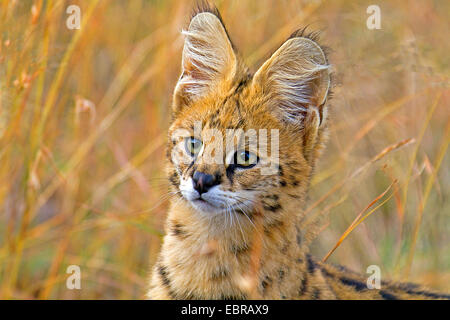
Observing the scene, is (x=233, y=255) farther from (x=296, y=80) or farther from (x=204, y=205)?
(x=296, y=80)

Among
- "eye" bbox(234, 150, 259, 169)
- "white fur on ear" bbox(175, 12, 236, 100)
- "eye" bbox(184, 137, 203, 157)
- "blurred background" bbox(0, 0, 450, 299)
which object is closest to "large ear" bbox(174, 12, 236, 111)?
"white fur on ear" bbox(175, 12, 236, 100)

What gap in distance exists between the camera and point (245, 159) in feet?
8.73

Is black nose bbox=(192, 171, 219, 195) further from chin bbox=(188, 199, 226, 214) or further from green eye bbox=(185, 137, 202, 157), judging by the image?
→ green eye bbox=(185, 137, 202, 157)

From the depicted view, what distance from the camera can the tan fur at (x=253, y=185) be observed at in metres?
2.75

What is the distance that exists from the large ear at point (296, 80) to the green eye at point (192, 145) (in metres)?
0.40

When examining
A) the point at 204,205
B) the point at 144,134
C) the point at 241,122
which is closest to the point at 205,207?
the point at 204,205

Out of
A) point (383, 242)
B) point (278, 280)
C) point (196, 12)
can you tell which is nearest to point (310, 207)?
point (278, 280)

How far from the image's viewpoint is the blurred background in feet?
12.0

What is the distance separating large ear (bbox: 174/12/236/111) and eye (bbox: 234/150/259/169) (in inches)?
18.4

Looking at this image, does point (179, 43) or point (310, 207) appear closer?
point (310, 207)

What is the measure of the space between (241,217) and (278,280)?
0.33m

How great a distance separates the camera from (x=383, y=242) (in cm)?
479

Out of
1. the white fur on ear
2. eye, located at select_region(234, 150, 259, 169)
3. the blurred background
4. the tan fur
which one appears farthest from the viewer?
the blurred background
